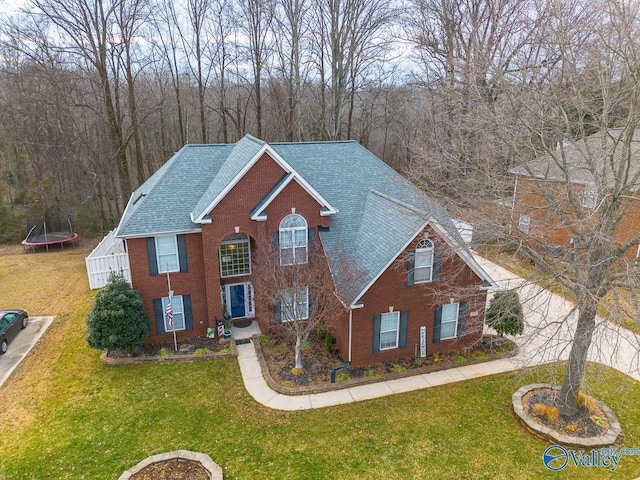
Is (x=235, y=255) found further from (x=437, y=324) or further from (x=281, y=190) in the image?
(x=437, y=324)

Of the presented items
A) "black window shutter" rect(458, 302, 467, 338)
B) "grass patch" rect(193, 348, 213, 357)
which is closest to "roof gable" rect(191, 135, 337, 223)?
"grass patch" rect(193, 348, 213, 357)

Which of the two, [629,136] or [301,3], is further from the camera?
[301,3]

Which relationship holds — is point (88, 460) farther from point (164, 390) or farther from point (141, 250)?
point (141, 250)

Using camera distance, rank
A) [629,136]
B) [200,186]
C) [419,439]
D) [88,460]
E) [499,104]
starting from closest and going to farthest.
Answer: [629,136] → [88,460] → [419,439] → [499,104] → [200,186]

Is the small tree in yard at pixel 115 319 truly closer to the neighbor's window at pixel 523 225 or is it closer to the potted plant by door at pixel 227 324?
the potted plant by door at pixel 227 324

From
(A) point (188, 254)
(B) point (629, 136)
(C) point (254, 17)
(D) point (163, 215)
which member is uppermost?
(C) point (254, 17)

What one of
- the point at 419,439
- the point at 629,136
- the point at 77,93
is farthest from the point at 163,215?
the point at 77,93

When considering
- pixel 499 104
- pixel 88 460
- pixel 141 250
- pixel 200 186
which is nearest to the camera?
pixel 88 460

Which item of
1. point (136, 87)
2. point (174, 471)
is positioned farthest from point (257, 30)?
point (174, 471)
